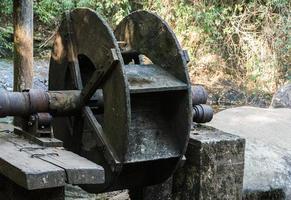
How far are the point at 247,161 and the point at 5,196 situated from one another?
90.8 inches

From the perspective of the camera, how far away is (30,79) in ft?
25.0

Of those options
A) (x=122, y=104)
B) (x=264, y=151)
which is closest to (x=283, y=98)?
(x=264, y=151)

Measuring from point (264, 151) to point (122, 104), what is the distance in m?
2.12

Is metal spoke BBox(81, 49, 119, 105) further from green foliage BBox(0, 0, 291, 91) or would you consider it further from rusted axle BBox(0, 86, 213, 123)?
green foliage BBox(0, 0, 291, 91)

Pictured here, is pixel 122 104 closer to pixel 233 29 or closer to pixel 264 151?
pixel 264 151

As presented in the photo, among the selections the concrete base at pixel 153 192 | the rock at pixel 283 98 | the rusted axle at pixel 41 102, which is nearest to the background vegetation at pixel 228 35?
the rock at pixel 283 98

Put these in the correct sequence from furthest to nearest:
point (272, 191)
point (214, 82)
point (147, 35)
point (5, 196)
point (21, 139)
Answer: point (214, 82)
point (272, 191)
point (147, 35)
point (21, 139)
point (5, 196)

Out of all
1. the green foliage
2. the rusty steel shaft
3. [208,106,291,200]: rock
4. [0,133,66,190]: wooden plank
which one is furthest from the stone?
the green foliage

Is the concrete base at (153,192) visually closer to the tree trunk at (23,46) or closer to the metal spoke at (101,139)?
the metal spoke at (101,139)

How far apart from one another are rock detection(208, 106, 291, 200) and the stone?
631mm

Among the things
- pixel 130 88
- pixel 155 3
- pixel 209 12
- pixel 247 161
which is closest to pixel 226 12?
pixel 209 12

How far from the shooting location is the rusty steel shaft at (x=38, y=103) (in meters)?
3.59

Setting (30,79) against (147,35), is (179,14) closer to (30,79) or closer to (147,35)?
(30,79)

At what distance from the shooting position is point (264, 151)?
17.0 feet
